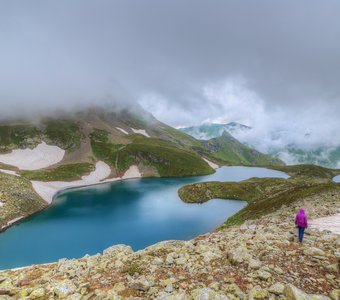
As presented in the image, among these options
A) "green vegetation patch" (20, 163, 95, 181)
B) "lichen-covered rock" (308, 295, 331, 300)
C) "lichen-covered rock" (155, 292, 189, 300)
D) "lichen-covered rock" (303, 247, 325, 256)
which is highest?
"green vegetation patch" (20, 163, 95, 181)

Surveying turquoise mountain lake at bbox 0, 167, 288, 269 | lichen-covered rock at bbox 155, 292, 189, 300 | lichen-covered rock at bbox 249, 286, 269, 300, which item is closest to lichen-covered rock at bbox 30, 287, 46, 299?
lichen-covered rock at bbox 155, 292, 189, 300

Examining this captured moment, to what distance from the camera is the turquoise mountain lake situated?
6009 centimetres

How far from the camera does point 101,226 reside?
255 ft

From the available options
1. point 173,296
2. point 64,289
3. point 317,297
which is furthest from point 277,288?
point 64,289

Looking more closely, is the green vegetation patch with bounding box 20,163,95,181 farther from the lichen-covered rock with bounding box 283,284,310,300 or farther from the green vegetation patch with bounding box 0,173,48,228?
the lichen-covered rock with bounding box 283,284,310,300

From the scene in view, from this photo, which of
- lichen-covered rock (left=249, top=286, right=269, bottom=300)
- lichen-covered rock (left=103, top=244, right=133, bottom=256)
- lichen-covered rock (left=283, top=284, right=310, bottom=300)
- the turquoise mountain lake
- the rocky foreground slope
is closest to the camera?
lichen-covered rock (left=283, top=284, right=310, bottom=300)

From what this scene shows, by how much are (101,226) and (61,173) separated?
98.9 meters

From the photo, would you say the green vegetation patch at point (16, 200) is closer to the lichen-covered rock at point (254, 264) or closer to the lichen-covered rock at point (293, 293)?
the lichen-covered rock at point (254, 264)

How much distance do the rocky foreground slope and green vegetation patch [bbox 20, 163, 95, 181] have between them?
494 ft

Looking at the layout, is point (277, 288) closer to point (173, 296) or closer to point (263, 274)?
point (263, 274)

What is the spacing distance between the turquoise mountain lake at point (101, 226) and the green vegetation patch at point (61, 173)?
42.1 metres

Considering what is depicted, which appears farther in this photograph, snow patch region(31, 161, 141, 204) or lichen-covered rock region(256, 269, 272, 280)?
snow patch region(31, 161, 141, 204)

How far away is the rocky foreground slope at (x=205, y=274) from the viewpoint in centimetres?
1271

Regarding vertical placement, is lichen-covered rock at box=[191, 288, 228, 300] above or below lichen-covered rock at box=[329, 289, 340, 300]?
below
